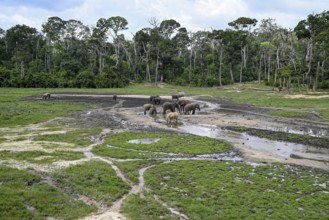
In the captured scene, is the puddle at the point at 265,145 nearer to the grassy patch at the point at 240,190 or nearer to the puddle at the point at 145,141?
the grassy patch at the point at 240,190

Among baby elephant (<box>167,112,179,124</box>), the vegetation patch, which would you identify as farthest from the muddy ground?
the vegetation patch

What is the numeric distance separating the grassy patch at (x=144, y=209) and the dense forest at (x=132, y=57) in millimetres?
67051

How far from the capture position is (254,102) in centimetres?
4994

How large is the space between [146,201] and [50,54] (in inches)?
3691

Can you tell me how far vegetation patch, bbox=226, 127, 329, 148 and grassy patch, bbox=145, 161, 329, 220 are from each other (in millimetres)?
7625

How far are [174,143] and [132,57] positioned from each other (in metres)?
89.4

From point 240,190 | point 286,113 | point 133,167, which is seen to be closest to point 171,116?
point 286,113

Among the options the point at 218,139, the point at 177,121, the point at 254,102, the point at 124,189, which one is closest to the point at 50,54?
the point at 254,102

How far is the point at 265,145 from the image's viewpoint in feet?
78.0

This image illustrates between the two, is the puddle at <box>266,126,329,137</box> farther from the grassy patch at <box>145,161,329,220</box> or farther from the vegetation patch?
the grassy patch at <box>145,161,329,220</box>

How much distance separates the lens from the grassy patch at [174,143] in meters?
21.7

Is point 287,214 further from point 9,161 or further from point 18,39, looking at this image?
point 18,39

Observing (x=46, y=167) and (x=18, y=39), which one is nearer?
(x=46, y=167)

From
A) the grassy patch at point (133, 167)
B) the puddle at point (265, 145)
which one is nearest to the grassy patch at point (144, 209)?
the grassy patch at point (133, 167)
